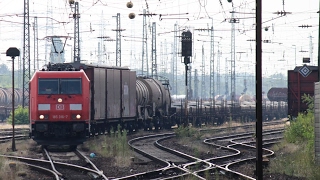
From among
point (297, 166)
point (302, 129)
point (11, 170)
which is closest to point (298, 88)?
point (302, 129)

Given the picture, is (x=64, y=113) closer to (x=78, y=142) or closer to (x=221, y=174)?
(x=78, y=142)

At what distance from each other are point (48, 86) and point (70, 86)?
2.51ft

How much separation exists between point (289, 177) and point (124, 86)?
16.4 meters

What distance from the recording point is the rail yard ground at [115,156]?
17.1m

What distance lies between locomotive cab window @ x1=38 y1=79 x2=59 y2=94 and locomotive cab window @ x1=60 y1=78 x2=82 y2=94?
209 millimetres

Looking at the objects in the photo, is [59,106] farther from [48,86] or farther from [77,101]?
[48,86]

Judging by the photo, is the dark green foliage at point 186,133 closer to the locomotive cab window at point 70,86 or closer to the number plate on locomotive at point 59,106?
the locomotive cab window at point 70,86

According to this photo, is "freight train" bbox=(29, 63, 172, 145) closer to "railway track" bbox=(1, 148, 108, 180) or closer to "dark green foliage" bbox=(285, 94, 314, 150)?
"railway track" bbox=(1, 148, 108, 180)

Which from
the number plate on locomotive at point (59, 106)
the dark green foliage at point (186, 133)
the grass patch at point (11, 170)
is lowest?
the dark green foliage at point (186, 133)

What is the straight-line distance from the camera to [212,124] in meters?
47.8

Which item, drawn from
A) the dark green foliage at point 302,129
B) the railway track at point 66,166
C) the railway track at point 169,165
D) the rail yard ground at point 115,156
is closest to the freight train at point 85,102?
the rail yard ground at point 115,156

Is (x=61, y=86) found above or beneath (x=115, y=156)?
above

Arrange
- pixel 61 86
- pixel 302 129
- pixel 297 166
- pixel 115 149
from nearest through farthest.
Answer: pixel 297 166 → pixel 115 149 → pixel 302 129 → pixel 61 86

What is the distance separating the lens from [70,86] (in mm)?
25109
